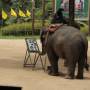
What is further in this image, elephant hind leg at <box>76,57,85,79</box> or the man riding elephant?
elephant hind leg at <box>76,57,85,79</box>

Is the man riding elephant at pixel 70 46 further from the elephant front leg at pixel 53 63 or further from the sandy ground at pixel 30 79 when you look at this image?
the sandy ground at pixel 30 79

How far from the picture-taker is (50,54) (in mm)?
12438

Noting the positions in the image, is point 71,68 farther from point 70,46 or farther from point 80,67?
point 70,46

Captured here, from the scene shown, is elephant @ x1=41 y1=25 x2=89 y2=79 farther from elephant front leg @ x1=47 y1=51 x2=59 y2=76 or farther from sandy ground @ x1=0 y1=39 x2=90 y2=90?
sandy ground @ x1=0 y1=39 x2=90 y2=90

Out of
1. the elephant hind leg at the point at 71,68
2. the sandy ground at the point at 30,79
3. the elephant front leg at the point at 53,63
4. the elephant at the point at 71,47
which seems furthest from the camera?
the elephant front leg at the point at 53,63

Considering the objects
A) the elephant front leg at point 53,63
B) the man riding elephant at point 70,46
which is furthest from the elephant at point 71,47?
the elephant front leg at point 53,63

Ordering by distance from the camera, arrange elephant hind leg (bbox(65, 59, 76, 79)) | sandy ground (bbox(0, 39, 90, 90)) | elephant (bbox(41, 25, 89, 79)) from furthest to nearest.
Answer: elephant hind leg (bbox(65, 59, 76, 79)) < elephant (bbox(41, 25, 89, 79)) < sandy ground (bbox(0, 39, 90, 90))

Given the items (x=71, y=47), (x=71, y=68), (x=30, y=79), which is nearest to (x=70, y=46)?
(x=71, y=47)

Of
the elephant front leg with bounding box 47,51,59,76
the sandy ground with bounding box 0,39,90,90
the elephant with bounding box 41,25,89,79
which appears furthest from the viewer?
the elephant front leg with bounding box 47,51,59,76

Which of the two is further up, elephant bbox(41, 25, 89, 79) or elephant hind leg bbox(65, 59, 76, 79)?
elephant bbox(41, 25, 89, 79)

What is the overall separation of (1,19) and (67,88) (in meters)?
27.8

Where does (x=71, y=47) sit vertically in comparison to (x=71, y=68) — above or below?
above

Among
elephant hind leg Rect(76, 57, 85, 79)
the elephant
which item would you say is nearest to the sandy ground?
elephant hind leg Rect(76, 57, 85, 79)

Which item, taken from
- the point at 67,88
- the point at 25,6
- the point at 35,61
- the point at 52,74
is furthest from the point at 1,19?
the point at 67,88
